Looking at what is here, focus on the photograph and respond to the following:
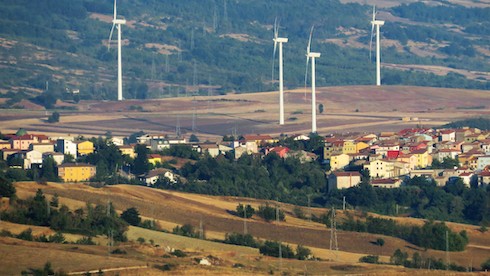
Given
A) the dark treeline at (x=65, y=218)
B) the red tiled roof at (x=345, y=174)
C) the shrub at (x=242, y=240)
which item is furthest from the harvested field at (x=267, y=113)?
the dark treeline at (x=65, y=218)

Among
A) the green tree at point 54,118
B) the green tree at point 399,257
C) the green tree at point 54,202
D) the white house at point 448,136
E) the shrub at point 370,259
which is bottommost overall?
the green tree at point 399,257

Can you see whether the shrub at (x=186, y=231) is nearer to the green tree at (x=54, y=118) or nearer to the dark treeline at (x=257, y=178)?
the dark treeline at (x=257, y=178)

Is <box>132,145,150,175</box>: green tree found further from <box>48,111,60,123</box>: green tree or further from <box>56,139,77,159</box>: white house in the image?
<box>48,111,60,123</box>: green tree

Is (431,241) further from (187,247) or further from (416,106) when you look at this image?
(416,106)

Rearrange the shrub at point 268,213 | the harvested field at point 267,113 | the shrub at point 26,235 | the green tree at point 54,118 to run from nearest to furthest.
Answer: the shrub at point 26,235 < the shrub at point 268,213 < the harvested field at point 267,113 < the green tree at point 54,118

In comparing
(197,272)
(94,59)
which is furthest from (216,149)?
(94,59)

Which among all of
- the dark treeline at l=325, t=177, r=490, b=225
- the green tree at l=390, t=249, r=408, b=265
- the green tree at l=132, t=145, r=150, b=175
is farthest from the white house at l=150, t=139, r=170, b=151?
the green tree at l=390, t=249, r=408, b=265
